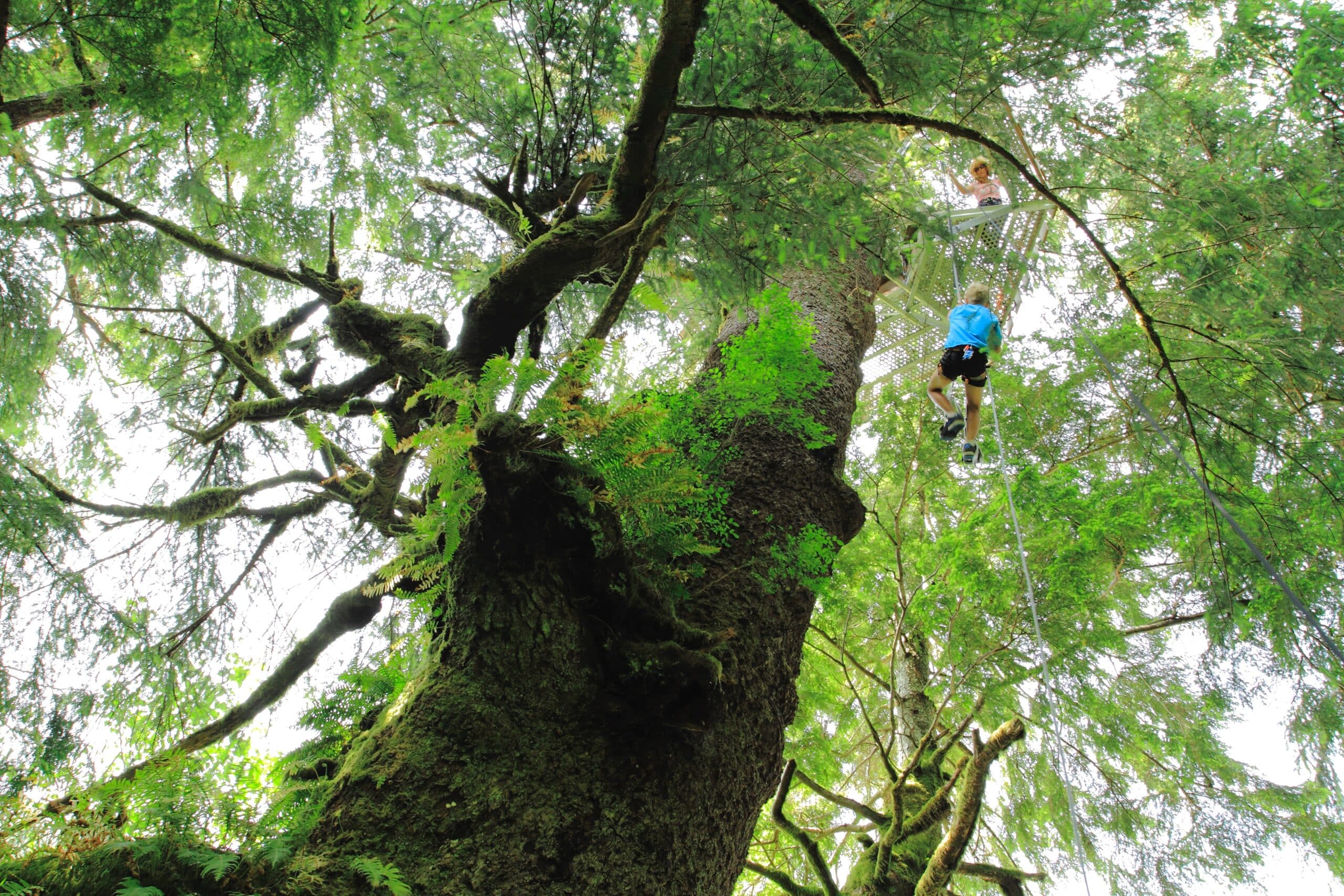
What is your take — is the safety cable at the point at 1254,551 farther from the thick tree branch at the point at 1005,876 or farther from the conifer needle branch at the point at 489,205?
the conifer needle branch at the point at 489,205

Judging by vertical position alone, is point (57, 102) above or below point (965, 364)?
below

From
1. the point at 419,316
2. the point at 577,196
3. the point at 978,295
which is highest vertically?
the point at 978,295

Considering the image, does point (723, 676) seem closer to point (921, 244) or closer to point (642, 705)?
point (642, 705)

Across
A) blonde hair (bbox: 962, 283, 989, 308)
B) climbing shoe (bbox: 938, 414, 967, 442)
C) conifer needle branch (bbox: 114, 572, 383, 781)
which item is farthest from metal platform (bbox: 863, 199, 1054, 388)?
conifer needle branch (bbox: 114, 572, 383, 781)

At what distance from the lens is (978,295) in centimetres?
598

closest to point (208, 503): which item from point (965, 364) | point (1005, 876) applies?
point (1005, 876)

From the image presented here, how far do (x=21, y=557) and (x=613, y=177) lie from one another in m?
3.05

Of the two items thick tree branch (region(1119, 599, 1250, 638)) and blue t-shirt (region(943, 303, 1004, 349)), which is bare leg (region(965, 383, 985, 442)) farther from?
thick tree branch (region(1119, 599, 1250, 638))

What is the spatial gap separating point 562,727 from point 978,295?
5255mm

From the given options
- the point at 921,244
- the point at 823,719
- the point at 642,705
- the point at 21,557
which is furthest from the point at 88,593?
the point at 823,719

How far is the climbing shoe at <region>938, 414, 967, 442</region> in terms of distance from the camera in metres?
5.69

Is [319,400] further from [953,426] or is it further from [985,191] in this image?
[985,191]

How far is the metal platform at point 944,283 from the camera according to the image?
6.46 metres

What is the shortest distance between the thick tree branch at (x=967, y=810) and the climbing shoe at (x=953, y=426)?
266cm
